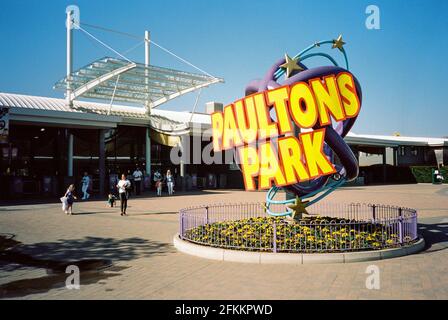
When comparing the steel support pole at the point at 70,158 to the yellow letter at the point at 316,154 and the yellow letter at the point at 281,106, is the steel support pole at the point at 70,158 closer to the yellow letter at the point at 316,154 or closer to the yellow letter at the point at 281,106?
the yellow letter at the point at 281,106

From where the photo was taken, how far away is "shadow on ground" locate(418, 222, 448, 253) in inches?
388

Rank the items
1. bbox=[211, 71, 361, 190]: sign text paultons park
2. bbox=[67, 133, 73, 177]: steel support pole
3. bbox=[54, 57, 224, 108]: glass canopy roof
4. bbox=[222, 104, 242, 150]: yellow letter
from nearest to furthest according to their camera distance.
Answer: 1. bbox=[211, 71, 361, 190]: sign text paultons park
2. bbox=[222, 104, 242, 150]: yellow letter
3. bbox=[54, 57, 224, 108]: glass canopy roof
4. bbox=[67, 133, 73, 177]: steel support pole

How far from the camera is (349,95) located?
32.1 ft

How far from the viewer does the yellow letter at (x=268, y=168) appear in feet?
32.3

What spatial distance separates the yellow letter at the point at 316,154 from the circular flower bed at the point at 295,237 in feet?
4.12

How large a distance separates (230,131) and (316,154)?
2371 millimetres

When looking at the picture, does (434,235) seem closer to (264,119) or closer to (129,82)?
(264,119)

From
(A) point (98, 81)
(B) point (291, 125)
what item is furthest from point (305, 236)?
(A) point (98, 81)

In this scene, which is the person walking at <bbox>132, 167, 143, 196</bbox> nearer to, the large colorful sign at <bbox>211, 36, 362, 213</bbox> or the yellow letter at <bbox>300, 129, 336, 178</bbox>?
the large colorful sign at <bbox>211, 36, 362, 213</bbox>

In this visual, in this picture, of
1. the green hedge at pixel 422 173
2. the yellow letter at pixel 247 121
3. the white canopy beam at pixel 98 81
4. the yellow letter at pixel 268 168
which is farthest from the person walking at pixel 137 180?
the green hedge at pixel 422 173

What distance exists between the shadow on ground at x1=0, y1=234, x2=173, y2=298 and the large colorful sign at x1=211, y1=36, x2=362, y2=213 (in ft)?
10.6

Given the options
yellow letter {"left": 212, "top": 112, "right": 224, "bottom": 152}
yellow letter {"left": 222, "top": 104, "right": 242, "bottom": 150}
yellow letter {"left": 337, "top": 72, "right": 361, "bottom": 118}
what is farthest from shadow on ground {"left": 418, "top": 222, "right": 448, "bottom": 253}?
yellow letter {"left": 212, "top": 112, "right": 224, "bottom": 152}

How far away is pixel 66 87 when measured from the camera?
28375mm
